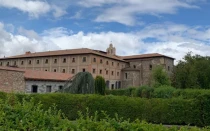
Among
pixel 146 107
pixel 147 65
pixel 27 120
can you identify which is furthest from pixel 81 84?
pixel 147 65

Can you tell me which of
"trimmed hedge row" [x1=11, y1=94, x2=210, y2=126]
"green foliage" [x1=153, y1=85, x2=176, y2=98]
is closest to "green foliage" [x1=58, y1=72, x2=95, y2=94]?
Answer: "trimmed hedge row" [x1=11, y1=94, x2=210, y2=126]

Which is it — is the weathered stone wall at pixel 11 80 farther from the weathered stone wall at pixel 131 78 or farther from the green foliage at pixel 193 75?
the weathered stone wall at pixel 131 78

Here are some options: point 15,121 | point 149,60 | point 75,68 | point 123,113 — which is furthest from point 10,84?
point 149,60

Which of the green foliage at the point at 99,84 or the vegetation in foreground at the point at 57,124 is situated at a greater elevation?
the green foliage at the point at 99,84

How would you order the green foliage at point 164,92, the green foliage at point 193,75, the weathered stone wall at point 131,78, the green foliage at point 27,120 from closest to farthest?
the green foliage at point 27,120
the green foliage at point 164,92
the green foliage at point 193,75
the weathered stone wall at point 131,78

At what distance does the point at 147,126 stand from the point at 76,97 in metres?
9.82

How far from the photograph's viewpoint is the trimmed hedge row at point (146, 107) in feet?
36.8

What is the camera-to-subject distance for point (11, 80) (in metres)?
23.1

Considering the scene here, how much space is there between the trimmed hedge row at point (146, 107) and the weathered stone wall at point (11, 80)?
11066 millimetres

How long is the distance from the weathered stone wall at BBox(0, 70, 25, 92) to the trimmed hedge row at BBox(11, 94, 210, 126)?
36.3 ft

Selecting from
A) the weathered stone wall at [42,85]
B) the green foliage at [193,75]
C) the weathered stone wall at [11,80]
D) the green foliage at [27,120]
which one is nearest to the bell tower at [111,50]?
the green foliage at [193,75]

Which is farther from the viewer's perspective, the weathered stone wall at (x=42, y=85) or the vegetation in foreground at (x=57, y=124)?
the weathered stone wall at (x=42, y=85)

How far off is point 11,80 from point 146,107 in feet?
51.4

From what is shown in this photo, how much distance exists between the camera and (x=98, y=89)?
18734mm
